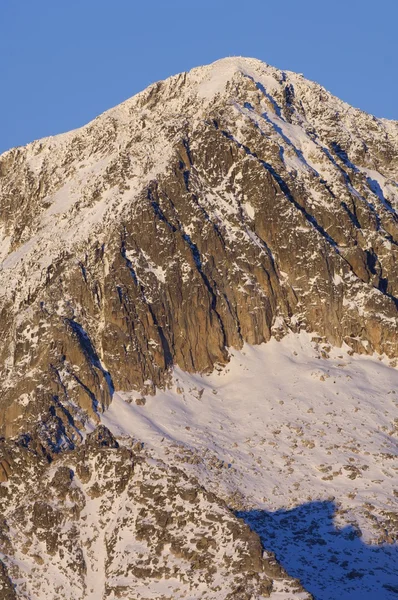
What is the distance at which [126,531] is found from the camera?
579 ft

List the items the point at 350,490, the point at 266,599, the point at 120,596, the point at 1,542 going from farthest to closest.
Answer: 1. the point at 350,490
2. the point at 1,542
3. the point at 120,596
4. the point at 266,599

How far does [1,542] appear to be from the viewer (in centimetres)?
17988

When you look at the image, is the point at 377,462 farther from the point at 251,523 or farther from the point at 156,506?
the point at 156,506

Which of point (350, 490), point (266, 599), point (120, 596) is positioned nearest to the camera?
point (266, 599)

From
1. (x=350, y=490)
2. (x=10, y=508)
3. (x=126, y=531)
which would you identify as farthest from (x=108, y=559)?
(x=350, y=490)

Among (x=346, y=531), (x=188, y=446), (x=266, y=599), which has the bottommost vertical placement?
(x=266, y=599)

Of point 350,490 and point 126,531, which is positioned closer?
point 126,531

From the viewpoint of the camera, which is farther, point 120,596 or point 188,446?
point 188,446

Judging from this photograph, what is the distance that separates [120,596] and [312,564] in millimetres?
21520

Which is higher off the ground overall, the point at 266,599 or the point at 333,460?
the point at 333,460

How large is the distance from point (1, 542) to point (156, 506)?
16.4 meters

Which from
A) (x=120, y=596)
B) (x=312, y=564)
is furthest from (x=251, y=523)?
(x=120, y=596)

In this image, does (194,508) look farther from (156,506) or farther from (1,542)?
(1,542)

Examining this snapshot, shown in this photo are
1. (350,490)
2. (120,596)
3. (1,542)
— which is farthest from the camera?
(350,490)
